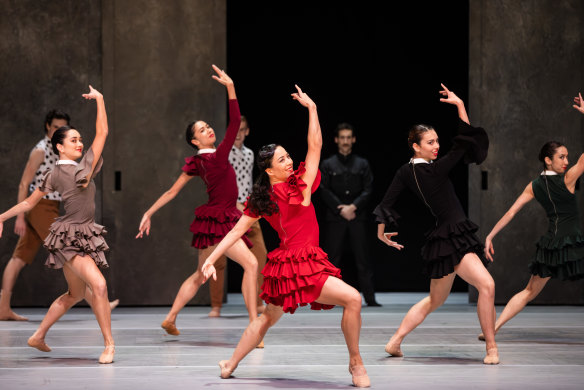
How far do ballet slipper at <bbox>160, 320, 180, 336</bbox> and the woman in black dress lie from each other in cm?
181

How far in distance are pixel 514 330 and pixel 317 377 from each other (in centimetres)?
255

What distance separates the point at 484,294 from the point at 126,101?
472 cm

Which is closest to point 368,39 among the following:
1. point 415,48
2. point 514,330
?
point 415,48

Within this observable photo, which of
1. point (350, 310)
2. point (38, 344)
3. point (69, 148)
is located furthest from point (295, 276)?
point (38, 344)

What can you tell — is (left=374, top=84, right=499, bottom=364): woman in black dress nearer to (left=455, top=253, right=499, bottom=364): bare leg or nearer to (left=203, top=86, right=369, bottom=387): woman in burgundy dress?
(left=455, top=253, right=499, bottom=364): bare leg

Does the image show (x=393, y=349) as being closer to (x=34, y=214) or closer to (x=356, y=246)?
(x=356, y=246)

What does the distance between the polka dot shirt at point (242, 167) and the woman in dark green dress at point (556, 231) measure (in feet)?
9.39

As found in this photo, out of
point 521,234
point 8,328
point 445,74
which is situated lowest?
point 8,328

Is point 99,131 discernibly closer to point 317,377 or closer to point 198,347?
point 198,347

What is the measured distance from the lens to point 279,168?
15.9 ft

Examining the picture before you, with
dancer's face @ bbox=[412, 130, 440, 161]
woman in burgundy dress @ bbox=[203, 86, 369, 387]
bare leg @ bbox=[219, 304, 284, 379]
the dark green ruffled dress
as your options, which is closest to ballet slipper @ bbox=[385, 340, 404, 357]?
woman in burgundy dress @ bbox=[203, 86, 369, 387]

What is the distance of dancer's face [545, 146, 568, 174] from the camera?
252 inches

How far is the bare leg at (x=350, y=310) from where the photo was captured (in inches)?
181

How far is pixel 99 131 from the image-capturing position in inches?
216
